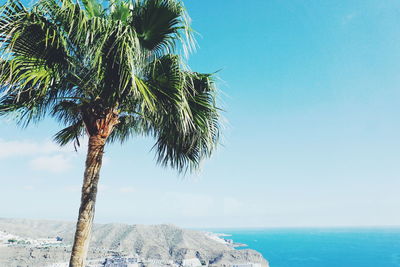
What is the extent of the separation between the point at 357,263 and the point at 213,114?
266 ft

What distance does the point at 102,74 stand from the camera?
128 inches

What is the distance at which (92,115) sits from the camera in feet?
12.3

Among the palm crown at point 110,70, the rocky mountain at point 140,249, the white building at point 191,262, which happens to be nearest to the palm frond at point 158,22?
the palm crown at point 110,70

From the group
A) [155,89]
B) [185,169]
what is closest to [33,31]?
[155,89]

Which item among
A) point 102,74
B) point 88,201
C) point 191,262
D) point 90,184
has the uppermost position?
point 102,74

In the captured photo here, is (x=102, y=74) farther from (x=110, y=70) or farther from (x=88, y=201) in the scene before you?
(x=88, y=201)

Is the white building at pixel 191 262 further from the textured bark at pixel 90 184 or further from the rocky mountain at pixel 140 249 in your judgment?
the textured bark at pixel 90 184

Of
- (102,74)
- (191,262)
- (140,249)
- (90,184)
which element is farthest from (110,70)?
(140,249)

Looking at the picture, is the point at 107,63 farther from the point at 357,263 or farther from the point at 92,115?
the point at 357,263

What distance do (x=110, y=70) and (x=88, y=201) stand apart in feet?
5.36

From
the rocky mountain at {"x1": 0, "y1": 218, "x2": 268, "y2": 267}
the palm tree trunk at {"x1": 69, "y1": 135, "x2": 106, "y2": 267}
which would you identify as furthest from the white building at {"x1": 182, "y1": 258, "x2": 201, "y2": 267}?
the palm tree trunk at {"x1": 69, "y1": 135, "x2": 106, "y2": 267}

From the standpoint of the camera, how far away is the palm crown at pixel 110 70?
9.94 feet

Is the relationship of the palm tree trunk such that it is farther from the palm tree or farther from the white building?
the white building

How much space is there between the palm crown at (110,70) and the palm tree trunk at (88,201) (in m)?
0.22
